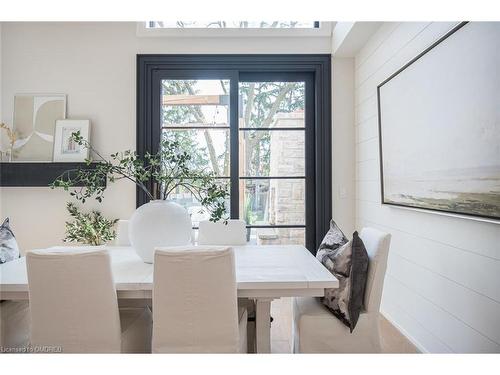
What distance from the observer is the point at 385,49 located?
288cm

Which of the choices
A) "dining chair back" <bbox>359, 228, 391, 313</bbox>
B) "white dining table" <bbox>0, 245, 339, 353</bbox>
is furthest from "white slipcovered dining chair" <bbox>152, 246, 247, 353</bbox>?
"dining chair back" <bbox>359, 228, 391, 313</bbox>

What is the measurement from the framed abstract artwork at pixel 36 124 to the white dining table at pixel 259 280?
1.88 meters

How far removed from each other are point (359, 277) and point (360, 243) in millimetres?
174

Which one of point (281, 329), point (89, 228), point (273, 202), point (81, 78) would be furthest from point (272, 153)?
point (81, 78)

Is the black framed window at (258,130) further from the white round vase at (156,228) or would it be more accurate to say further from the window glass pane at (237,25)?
the white round vase at (156,228)

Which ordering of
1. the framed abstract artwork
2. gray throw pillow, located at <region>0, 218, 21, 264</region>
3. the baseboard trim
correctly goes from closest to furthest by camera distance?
1. gray throw pillow, located at <region>0, 218, 21, 264</region>
2. the baseboard trim
3. the framed abstract artwork

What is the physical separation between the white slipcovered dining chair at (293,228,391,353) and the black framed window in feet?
6.17

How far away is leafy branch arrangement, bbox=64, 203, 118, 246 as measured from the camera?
3535 mm

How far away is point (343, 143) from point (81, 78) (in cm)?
286

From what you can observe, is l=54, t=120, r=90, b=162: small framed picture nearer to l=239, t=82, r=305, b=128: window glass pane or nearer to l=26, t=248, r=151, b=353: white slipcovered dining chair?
l=239, t=82, r=305, b=128: window glass pane

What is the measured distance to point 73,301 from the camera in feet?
5.09

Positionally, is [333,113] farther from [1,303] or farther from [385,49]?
[1,303]

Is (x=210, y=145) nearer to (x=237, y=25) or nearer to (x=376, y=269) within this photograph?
(x=237, y=25)
